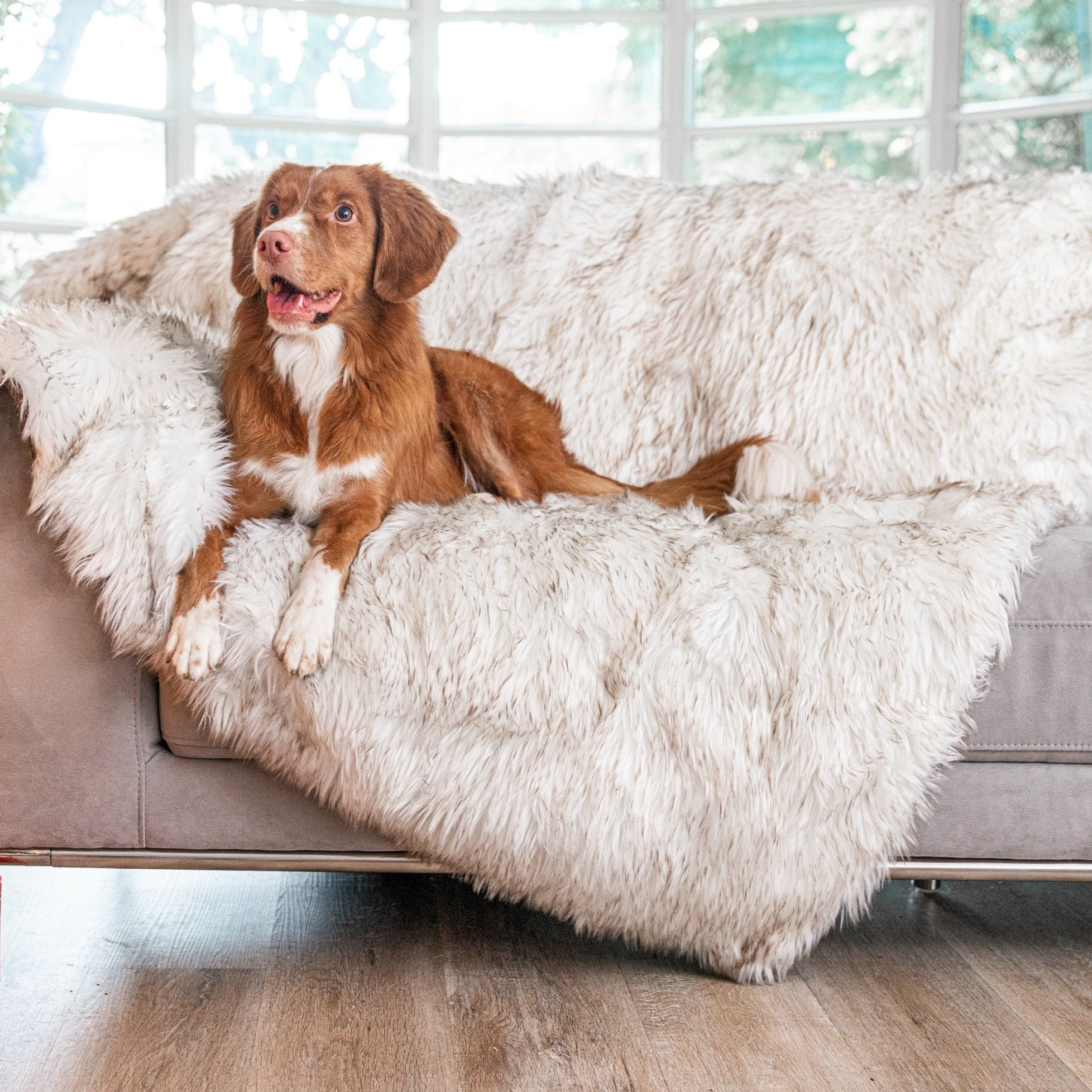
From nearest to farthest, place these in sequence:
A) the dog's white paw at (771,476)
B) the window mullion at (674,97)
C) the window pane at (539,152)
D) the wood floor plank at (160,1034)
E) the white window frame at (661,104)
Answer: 1. the wood floor plank at (160,1034)
2. the dog's white paw at (771,476)
3. the white window frame at (661,104)
4. the window mullion at (674,97)
5. the window pane at (539,152)

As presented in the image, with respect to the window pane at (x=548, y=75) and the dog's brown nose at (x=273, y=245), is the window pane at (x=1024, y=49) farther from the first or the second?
the dog's brown nose at (x=273, y=245)

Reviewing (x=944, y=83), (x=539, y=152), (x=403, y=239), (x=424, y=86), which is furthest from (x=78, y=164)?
(x=403, y=239)

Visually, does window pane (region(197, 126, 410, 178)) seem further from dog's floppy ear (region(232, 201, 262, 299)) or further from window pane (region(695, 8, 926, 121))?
dog's floppy ear (region(232, 201, 262, 299))

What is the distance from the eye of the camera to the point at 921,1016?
1.40 metres

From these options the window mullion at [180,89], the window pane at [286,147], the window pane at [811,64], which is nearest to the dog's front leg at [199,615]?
the window pane at [286,147]

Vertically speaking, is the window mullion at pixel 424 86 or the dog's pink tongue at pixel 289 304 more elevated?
the window mullion at pixel 424 86

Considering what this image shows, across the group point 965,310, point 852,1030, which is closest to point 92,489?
point 852,1030

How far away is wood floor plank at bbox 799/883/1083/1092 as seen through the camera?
49.9 inches

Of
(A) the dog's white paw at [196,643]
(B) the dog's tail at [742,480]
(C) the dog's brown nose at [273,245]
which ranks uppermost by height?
(C) the dog's brown nose at [273,245]

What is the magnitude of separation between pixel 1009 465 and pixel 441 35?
13.2 feet

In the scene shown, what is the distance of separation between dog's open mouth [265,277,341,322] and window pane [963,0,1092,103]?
4.20 metres

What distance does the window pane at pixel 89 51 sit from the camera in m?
4.64

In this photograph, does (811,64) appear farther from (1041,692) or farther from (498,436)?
(1041,692)

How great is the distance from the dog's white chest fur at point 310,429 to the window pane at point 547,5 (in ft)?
13.4
